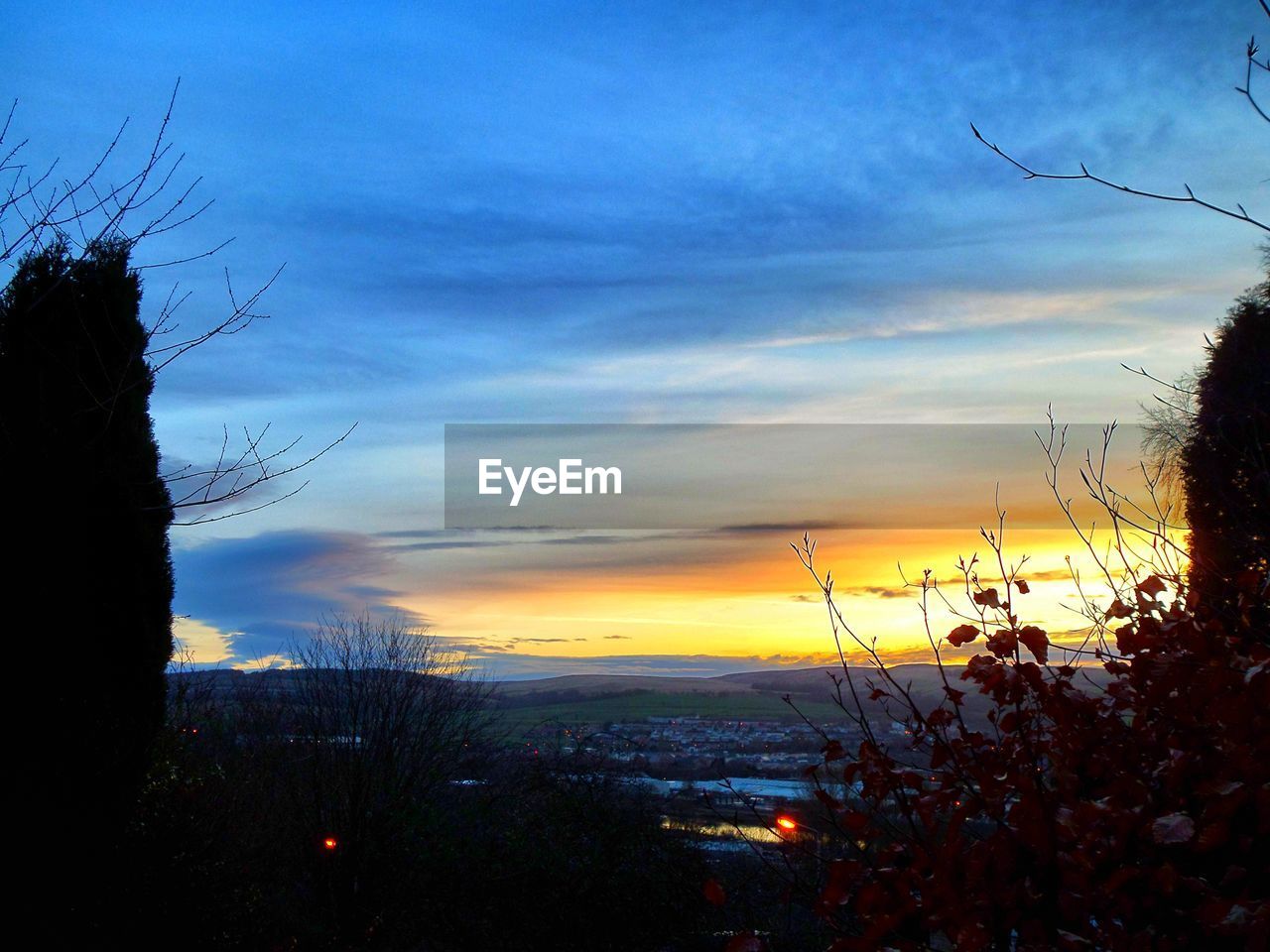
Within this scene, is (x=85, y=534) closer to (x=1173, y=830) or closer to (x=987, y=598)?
(x=987, y=598)

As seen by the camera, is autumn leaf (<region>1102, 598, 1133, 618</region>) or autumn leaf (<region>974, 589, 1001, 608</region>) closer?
autumn leaf (<region>974, 589, 1001, 608</region>)

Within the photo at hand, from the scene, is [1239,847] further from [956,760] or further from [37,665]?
[37,665]

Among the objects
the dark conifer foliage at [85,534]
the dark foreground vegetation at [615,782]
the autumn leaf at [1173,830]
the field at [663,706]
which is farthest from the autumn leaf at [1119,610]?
the field at [663,706]

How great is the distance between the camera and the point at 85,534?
7.63 m

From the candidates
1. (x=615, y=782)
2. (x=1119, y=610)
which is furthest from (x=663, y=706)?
(x=1119, y=610)

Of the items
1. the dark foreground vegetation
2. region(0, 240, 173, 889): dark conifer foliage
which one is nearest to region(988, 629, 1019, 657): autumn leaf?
the dark foreground vegetation

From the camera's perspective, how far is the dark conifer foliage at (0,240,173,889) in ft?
23.6

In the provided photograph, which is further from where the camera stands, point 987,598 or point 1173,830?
point 987,598

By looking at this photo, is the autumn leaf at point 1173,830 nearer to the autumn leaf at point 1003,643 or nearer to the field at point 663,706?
the autumn leaf at point 1003,643

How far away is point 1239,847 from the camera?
9.95ft

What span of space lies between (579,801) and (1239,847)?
40.8ft

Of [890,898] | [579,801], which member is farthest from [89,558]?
[579,801]

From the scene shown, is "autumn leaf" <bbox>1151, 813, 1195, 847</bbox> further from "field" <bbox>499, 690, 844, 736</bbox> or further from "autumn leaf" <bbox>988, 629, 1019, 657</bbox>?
"field" <bbox>499, 690, 844, 736</bbox>

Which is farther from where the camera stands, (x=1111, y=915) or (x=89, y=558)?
(x=89, y=558)
